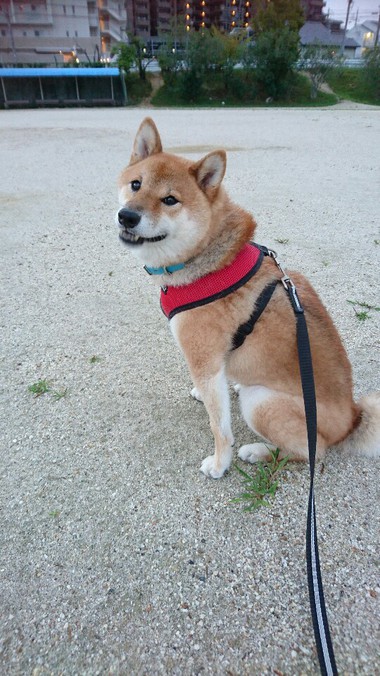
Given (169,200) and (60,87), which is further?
(60,87)

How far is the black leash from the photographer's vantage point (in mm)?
1481

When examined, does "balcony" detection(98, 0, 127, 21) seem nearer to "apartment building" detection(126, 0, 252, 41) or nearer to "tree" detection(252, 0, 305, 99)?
"apartment building" detection(126, 0, 252, 41)

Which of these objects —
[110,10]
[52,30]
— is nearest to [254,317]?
[52,30]

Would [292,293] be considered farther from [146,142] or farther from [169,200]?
[146,142]

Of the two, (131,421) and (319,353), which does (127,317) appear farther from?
(319,353)

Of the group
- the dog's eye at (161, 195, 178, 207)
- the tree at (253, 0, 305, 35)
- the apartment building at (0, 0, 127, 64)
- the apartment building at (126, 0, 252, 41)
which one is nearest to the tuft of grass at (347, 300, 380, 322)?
the dog's eye at (161, 195, 178, 207)

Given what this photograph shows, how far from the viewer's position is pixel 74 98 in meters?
34.7

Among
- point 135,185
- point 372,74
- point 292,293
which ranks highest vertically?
point 372,74

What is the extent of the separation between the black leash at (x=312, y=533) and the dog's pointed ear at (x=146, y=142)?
3.85 feet

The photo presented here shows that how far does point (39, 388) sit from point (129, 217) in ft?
5.45

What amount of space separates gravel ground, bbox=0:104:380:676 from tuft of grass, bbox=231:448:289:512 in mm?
52

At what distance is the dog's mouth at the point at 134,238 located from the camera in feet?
7.07

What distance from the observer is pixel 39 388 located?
3068 millimetres

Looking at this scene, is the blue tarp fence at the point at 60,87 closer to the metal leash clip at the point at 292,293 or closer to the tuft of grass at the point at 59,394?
the tuft of grass at the point at 59,394
